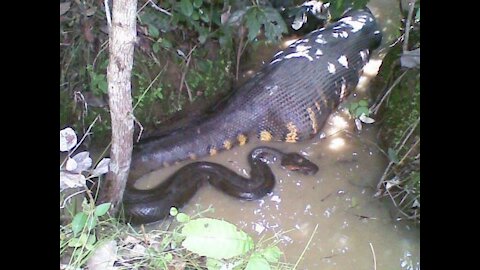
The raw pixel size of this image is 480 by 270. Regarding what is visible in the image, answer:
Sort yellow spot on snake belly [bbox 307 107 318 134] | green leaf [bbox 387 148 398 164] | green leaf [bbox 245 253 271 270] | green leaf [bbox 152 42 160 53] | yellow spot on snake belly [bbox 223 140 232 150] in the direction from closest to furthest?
green leaf [bbox 245 253 271 270] → green leaf [bbox 387 148 398 164] → green leaf [bbox 152 42 160 53] → yellow spot on snake belly [bbox 223 140 232 150] → yellow spot on snake belly [bbox 307 107 318 134]

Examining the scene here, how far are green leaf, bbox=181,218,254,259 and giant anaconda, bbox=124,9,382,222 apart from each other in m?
1.13

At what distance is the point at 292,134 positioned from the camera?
3621 millimetres

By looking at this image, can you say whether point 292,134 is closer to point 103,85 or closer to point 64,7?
point 103,85

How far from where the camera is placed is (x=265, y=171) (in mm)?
3316

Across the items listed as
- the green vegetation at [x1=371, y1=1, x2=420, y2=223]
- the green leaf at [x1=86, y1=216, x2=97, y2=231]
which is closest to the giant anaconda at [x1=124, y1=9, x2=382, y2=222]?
the green vegetation at [x1=371, y1=1, x2=420, y2=223]

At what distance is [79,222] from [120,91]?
1.82 feet

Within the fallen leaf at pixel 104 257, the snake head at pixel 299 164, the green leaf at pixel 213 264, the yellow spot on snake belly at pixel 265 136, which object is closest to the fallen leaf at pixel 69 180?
the fallen leaf at pixel 104 257

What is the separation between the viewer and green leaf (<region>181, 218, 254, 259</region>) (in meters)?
1.88

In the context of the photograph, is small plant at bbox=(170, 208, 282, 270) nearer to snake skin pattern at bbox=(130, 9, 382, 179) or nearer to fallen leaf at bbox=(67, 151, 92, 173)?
fallen leaf at bbox=(67, 151, 92, 173)

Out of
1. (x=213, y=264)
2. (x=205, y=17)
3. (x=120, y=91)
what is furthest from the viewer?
(x=205, y=17)

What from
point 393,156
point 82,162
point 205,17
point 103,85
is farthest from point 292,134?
point 82,162

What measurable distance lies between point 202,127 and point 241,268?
64.1 inches

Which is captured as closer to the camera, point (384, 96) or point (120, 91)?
point (120, 91)
